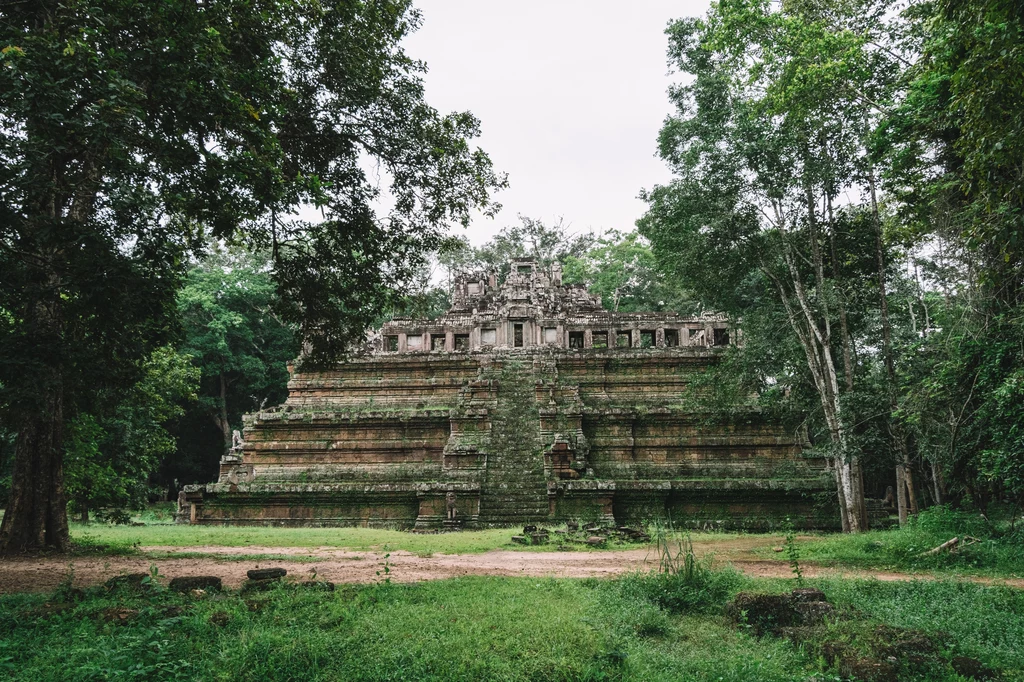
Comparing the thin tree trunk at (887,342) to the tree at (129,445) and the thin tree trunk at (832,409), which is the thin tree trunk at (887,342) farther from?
the tree at (129,445)

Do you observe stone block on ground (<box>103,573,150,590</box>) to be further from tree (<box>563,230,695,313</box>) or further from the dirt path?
tree (<box>563,230,695,313</box>)

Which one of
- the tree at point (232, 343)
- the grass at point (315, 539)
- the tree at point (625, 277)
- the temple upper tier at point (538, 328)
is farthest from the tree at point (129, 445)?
the tree at point (625, 277)

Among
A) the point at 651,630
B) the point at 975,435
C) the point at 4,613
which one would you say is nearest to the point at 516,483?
the point at 975,435

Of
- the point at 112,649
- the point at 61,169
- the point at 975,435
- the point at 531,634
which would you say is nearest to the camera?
the point at 112,649

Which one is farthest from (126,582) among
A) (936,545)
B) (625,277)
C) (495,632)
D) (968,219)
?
(625,277)

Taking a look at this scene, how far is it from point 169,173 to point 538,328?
18380 mm

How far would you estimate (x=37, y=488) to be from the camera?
9.41 meters

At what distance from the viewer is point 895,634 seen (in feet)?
16.6

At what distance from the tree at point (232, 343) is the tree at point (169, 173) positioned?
2071 cm

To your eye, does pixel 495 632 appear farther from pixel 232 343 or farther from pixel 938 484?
pixel 232 343

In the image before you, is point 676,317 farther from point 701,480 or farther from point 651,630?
point 651,630

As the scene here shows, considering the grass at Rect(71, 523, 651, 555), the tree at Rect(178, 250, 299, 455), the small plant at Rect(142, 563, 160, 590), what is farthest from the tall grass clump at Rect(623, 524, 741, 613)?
the tree at Rect(178, 250, 299, 455)

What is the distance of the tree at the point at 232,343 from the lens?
101 ft

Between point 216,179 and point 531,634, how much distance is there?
17.5 feet
